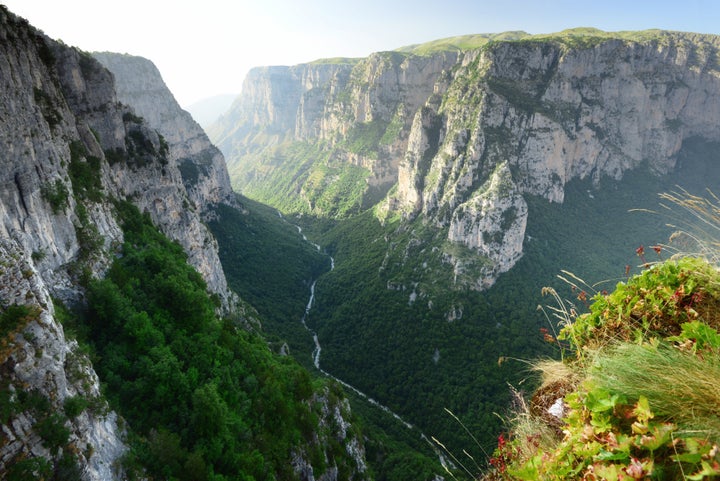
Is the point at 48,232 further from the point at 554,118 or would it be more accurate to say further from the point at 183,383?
the point at 554,118

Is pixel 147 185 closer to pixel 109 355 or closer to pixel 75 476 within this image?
pixel 109 355

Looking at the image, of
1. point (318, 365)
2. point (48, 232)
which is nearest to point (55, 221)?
point (48, 232)

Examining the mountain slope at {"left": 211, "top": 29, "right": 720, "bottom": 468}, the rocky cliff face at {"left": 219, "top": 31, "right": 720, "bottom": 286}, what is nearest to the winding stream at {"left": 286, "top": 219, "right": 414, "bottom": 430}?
the mountain slope at {"left": 211, "top": 29, "right": 720, "bottom": 468}

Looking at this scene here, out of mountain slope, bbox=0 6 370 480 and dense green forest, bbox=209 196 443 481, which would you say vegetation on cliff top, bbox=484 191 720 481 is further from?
dense green forest, bbox=209 196 443 481

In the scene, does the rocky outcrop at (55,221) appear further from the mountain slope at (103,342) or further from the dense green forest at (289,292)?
the dense green forest at (289,292)

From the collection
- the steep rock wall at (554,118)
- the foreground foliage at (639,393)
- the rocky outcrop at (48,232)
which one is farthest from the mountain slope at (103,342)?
the steep rock wall at (554,118)

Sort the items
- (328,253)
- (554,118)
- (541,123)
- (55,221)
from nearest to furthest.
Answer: (55,221)
(541,123)
(554,118)
(328,253)
